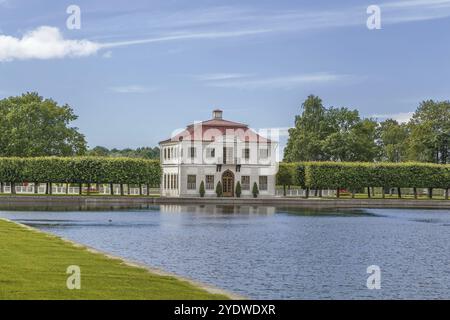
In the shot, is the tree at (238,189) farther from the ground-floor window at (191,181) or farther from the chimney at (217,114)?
the chimney at (217,114)

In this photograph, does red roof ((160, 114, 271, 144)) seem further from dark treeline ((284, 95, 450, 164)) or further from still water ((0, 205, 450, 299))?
still water ((0, 205, 450, 299))

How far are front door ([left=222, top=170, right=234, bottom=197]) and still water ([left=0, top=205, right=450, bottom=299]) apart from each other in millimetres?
31471

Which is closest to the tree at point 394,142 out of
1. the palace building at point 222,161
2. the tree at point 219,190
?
the palace building at point 222,161

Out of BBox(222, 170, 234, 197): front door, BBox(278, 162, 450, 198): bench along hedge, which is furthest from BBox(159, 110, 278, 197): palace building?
BBox(278, 162, 450, 198): bench along hedge

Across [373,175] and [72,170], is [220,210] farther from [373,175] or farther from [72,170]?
[373,175]

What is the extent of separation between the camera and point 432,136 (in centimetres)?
9688

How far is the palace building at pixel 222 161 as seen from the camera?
77188 mm

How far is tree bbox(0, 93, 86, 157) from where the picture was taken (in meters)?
81.3

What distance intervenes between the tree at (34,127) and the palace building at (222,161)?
548 inches

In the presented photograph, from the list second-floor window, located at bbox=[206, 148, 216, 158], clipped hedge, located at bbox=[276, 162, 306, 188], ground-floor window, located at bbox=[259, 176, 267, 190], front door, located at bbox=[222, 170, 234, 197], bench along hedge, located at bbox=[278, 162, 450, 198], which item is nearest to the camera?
second-floor window, located at bbox=[206, 148, 216, 158]

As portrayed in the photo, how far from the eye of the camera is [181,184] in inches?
3039

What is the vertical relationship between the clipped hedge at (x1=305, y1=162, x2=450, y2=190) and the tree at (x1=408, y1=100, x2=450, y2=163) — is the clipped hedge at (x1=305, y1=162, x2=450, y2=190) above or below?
below
